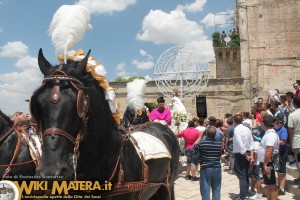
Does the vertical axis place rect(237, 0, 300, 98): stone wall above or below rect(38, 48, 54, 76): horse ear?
above

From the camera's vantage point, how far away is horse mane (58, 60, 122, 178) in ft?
8.41

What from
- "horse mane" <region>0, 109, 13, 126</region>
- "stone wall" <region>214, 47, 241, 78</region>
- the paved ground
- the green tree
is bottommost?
the paved ground

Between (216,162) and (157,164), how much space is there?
2704 millimetres

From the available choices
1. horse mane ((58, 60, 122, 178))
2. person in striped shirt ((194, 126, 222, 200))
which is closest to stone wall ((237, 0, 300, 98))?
person in striped shirt ((194, 126, 222, 200))

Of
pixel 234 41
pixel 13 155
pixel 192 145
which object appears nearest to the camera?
pixel 13 155

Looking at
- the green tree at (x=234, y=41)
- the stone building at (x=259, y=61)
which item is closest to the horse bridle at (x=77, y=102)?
the stone building at (x=259, y=61)

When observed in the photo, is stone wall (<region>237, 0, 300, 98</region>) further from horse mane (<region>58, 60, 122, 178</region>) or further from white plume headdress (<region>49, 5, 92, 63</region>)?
horse mane (<region>58, 60, 122, 178</region>)

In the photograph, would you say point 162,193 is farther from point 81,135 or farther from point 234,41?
point 234,41

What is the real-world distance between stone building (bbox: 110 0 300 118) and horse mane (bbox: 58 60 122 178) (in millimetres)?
26543

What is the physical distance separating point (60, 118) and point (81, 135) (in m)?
0.26

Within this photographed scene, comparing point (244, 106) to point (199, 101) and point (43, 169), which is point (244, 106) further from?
point (43, 169)

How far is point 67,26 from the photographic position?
9.39ft

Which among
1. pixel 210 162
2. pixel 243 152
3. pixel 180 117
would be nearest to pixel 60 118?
pixel 210 162

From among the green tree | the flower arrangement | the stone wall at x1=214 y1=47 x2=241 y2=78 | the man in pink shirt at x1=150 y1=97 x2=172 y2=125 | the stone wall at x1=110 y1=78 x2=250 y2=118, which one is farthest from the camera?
the stone wall at x1=214 y1=47 x2=241 y2=78
